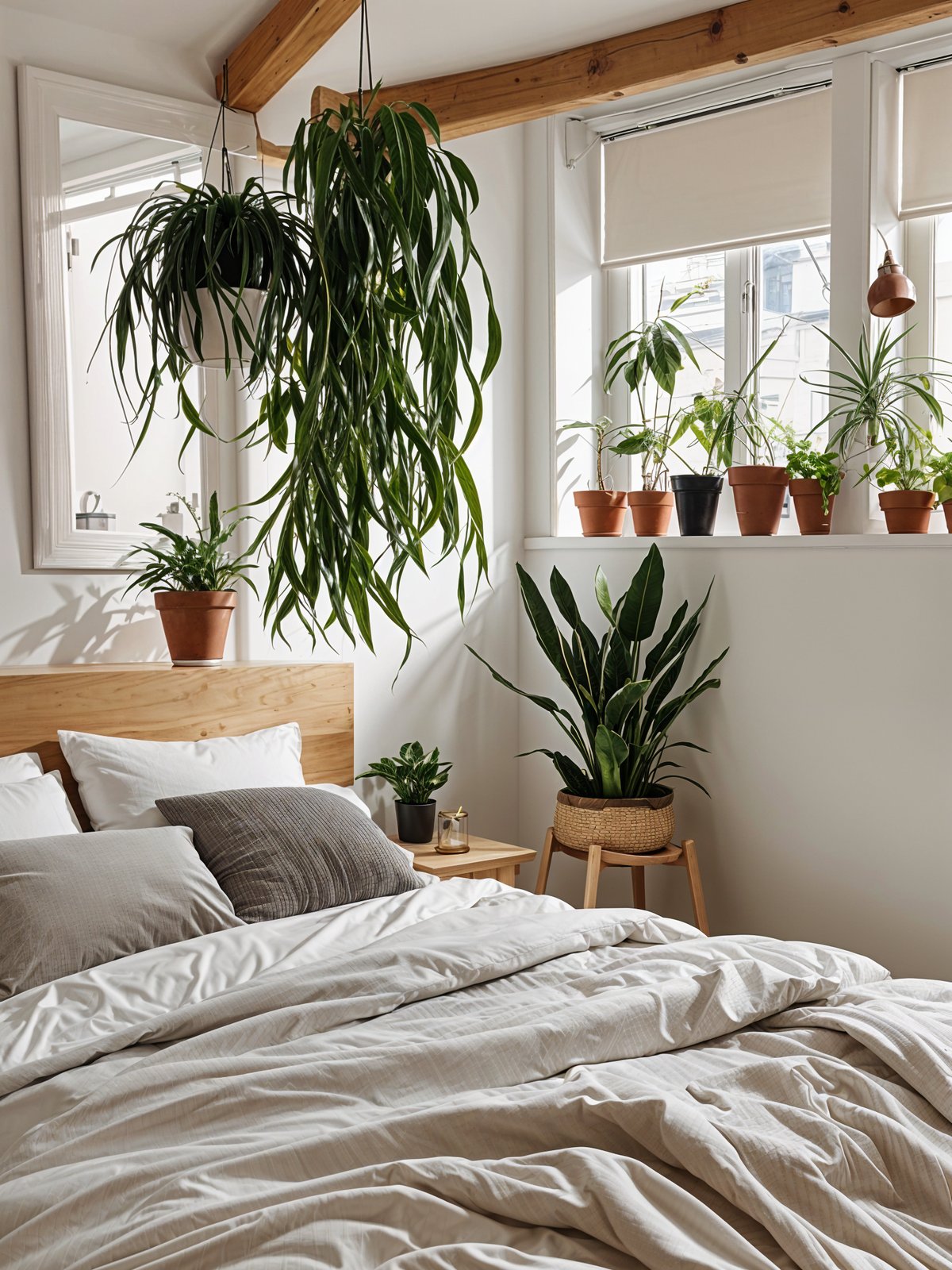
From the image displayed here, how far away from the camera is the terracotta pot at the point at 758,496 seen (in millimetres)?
3512

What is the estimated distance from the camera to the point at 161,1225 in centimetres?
132

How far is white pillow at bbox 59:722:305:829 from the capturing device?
2.80 metres

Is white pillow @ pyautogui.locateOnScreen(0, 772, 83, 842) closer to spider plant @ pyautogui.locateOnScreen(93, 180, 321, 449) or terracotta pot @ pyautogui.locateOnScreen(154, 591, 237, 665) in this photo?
terracotta pot @ pyautogui.locateOnScreen(154, 591, 237, 665)

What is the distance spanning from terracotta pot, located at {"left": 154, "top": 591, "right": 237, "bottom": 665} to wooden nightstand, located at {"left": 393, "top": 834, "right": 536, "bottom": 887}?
2.60ft

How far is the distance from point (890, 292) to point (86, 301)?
6.94ft

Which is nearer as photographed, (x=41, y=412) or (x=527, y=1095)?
(x=527, y=1095)

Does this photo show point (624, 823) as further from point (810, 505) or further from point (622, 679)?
point (810, 505)

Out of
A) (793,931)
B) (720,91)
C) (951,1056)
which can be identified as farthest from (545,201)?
(951,1056)

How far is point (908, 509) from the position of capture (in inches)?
127

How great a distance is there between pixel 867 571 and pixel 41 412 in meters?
2.21

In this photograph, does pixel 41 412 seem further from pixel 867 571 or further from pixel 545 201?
pixel 867 571

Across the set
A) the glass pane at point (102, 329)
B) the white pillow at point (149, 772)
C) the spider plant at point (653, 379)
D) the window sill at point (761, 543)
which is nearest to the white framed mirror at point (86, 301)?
the glass pane at point (102, 329)

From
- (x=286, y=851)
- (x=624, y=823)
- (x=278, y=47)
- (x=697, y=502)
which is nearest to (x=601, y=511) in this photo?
(x=697, y=502)

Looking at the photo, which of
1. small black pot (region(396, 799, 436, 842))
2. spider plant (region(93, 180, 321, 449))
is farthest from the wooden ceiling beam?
small black pot (region(396, 799, 436, 842))
